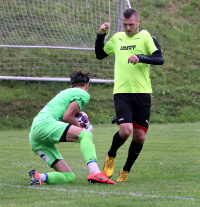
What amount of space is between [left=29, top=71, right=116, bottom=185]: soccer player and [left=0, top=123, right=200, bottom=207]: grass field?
0.15m

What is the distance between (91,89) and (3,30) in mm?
5270

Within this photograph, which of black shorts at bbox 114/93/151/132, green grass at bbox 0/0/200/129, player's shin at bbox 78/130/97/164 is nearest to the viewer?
player's shin at bbox 78/130/97/164

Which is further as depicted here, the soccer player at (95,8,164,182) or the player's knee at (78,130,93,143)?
the soccer player at (95,8,164,182)

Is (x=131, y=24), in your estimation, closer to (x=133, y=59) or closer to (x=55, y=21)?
(x=133, y=59)

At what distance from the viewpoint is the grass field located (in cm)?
516

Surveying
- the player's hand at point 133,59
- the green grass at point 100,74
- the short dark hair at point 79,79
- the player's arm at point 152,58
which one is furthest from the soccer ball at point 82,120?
the green grass at point 100,74

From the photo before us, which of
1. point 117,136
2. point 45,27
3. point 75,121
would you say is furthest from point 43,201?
point 45,27

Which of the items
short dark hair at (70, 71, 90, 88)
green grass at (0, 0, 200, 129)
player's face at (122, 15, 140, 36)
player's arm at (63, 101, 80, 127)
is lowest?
green grass at (0, 0, 200, 129)

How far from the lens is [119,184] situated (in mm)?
6617

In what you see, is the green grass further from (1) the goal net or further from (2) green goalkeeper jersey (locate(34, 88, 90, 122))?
(2) green goalkeeper jersey (locate(34, 88, 90, 122))

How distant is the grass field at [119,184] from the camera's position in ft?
16.9

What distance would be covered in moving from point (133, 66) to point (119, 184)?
5.41 ft

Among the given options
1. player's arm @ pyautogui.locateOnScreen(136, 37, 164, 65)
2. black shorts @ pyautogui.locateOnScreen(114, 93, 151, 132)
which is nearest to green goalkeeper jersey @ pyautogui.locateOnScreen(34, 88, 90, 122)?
black shorts @ pyautogui.locateOnScreen(114, 93, 151, 132)

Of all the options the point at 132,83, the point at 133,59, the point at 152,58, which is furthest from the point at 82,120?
the point at 152,58
